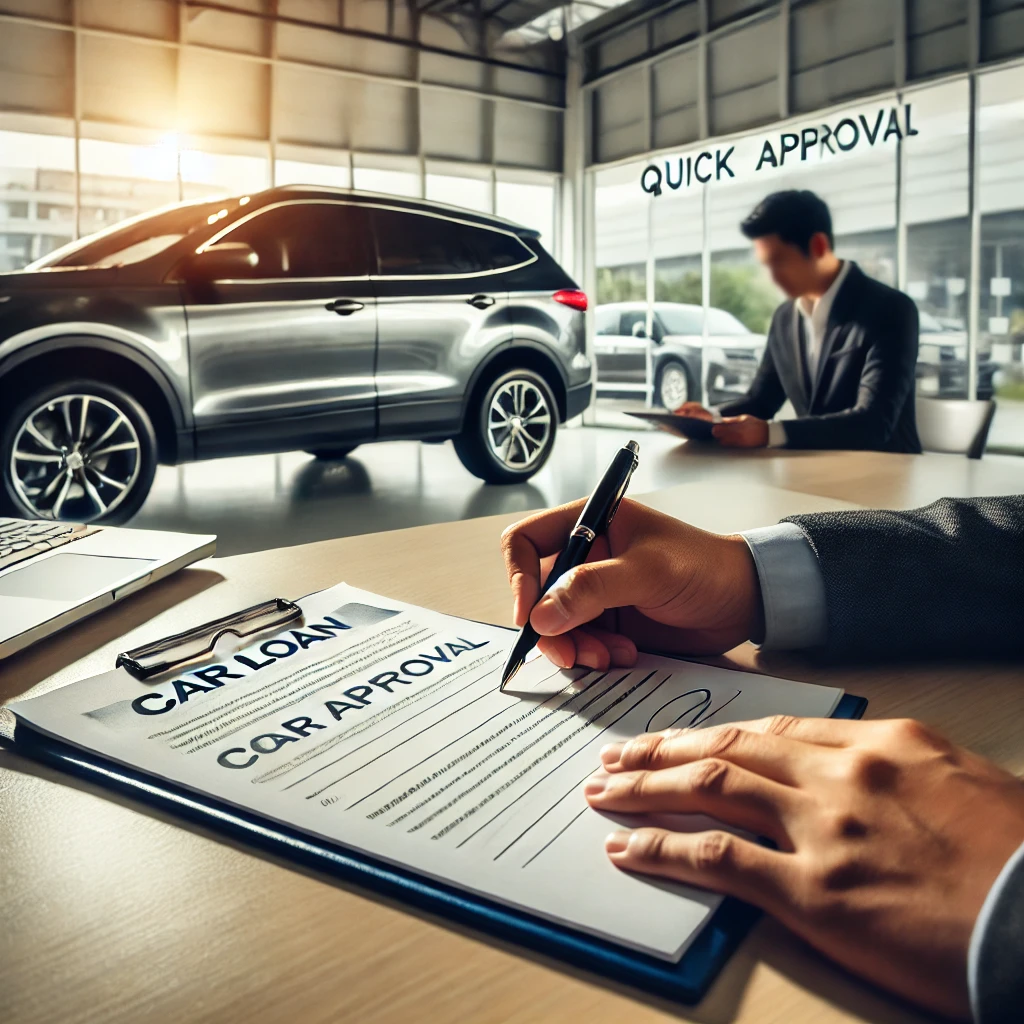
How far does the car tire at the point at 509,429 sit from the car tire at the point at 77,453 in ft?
5.79

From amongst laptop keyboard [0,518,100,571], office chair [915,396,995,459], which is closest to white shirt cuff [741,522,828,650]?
laptop keyboard [0,518,100,571]

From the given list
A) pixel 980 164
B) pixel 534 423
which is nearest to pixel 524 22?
pixel 980 164

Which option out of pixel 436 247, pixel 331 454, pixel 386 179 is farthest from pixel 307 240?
pixel 386 179

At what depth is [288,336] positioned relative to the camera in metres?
4.28

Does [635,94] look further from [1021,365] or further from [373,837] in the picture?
[373,837]

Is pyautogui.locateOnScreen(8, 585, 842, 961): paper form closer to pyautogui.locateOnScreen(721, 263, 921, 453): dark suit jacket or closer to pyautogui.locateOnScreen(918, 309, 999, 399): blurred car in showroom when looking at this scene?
pyautogui.locateOnScreen(721, 263, 921, 453): dark suit jacket

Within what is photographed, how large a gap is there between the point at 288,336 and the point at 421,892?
4.15 meters

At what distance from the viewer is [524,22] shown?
8.45 meters

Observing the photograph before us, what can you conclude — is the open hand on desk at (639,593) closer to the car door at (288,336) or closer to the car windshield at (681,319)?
the car door at (288,336)

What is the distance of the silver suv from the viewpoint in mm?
3617

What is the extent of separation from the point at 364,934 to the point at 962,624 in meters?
0.49

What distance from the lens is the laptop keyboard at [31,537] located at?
0.84 meters

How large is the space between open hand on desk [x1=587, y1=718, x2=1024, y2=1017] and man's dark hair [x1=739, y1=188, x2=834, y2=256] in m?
2.54

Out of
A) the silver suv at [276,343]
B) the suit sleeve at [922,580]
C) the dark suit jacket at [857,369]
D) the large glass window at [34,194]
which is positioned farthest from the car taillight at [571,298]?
the suit sleeve at [922,580]
